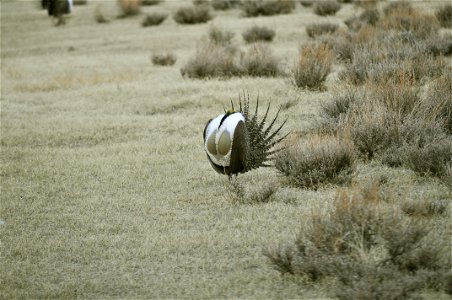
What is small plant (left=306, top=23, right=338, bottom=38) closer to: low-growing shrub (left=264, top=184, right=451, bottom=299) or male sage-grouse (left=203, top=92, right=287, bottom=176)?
male sage-grouse (left=203, top=92, right=287, bottom=176)

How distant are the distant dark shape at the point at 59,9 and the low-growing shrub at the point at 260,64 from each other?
43.3 feet

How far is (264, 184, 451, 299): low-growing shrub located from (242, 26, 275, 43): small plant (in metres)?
12.9

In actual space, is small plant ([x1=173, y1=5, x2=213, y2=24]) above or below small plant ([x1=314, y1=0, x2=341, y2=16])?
below

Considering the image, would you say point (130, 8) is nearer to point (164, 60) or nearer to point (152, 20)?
point (152, 20)

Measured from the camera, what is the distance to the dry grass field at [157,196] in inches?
227

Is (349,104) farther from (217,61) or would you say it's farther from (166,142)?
(217,61)

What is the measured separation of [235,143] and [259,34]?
11098 millimetres

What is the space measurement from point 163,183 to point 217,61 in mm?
6494

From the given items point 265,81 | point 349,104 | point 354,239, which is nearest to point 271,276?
point 354,239

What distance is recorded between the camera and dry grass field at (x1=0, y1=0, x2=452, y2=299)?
5.78 meters

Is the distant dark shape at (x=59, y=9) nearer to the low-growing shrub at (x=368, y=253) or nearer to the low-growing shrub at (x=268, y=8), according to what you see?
the low-growing shrub at (x=268, y=8)

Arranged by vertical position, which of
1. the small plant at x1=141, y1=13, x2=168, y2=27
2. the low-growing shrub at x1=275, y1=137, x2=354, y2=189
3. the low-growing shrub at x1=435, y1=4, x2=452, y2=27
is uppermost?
the low-growing shrub at x1=435, y1=4, x2=452, y2=27

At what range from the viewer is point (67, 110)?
13117mm

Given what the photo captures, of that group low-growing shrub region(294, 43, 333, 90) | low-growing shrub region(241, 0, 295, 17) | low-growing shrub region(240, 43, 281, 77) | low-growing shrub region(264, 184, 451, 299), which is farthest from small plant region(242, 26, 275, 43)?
low-growing shrub region(264, 184, 451, 299)
